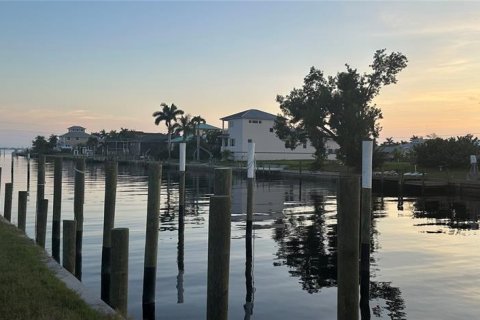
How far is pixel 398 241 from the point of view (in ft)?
68.0

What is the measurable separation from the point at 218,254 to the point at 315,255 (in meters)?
11.4

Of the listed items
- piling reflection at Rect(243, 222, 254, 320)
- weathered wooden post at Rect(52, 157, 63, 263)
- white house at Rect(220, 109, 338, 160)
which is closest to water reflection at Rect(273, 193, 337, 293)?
piling reflection at Rect(243, 222, 254, 320)

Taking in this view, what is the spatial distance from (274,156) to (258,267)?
74.9 metres

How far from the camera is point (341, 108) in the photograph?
5888 centimetres

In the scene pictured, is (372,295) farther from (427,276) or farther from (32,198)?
(32,198)

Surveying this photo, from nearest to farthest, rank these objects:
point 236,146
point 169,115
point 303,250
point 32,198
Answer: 1. point 303,250
2. point 32,198
3. point 236,146
4. point 169,115

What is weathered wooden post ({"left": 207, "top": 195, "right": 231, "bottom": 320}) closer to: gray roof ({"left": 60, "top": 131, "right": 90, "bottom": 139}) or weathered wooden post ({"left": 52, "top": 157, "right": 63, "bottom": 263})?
weathered wooden post ({"left": 52, "top": 157, "right": 63, "bottom": 263})

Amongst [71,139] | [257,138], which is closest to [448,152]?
[257,138]

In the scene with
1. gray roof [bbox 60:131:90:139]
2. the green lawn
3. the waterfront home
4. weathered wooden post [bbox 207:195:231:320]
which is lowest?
the green lawn

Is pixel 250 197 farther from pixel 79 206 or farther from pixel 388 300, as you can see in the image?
pixel 388 300

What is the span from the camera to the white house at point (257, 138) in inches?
3391

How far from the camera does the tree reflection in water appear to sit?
1259cm

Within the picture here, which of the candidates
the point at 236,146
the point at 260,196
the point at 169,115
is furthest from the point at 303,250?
the point at 169,115

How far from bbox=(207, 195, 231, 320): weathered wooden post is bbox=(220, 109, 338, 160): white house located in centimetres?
7692
